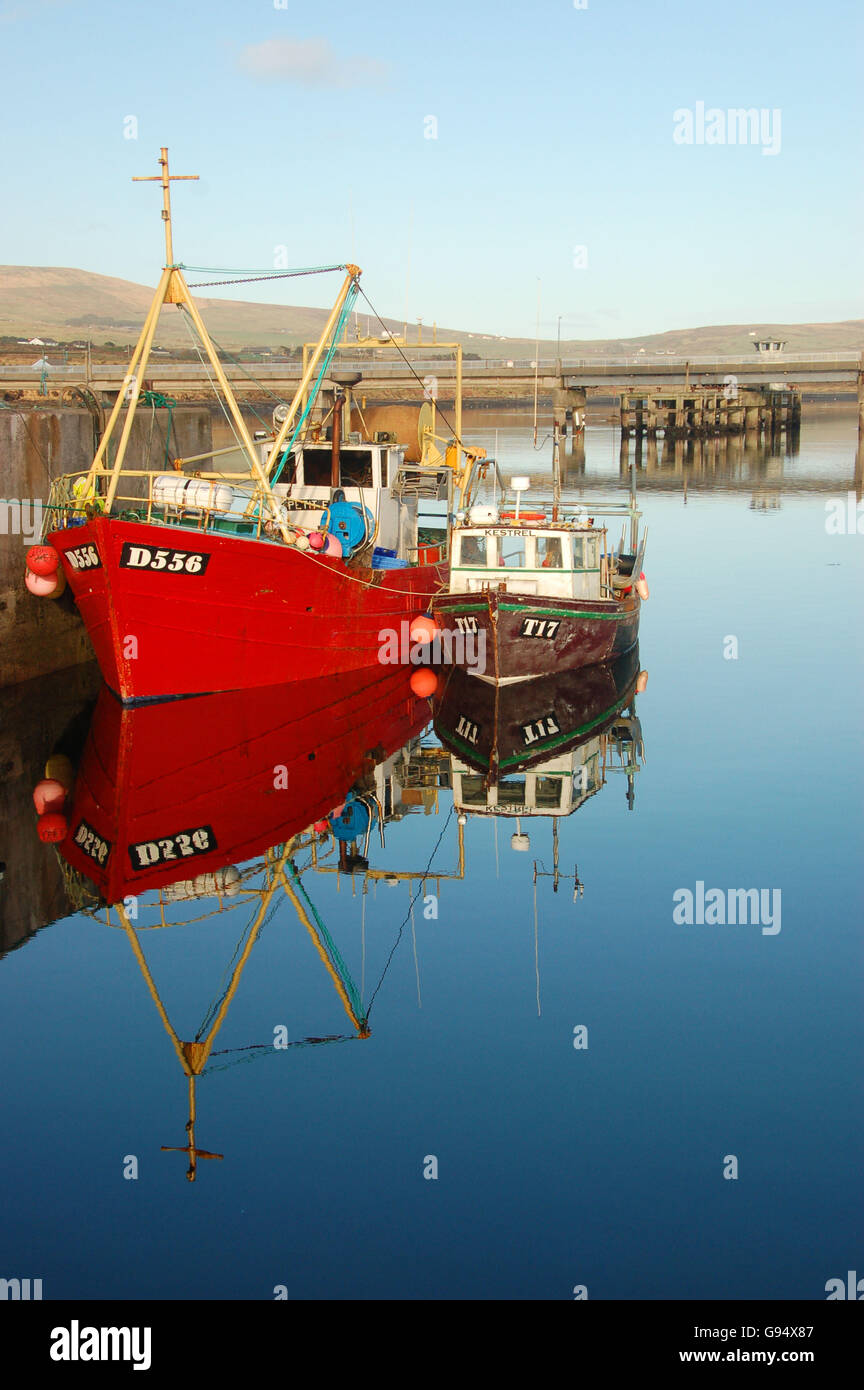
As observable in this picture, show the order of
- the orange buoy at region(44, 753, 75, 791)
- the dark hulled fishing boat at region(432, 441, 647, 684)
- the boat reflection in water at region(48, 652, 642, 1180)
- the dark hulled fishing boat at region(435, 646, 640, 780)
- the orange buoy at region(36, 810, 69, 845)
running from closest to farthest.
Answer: the boat reflection in water at region(48, 652, 642, 1180) → the orange buoy at region(36, 810, 69, 845) → the orange buoy at region(44, 753, 75, 791) → the dark hulled fishing boat at region(435, 646, 640, 780) → the dark hulled fishing boat at region(432, 441, 647, 684)

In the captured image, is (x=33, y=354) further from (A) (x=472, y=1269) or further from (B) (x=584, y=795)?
(A) (x=472, y=1269)

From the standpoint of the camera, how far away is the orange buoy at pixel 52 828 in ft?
45.9

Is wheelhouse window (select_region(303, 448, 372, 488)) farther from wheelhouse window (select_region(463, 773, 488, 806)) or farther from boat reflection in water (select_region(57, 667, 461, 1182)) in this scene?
wheelhouse window (select_region(463, 773, 488, 806))

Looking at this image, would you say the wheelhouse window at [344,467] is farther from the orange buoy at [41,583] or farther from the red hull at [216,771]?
the orange buoy at [41,583]

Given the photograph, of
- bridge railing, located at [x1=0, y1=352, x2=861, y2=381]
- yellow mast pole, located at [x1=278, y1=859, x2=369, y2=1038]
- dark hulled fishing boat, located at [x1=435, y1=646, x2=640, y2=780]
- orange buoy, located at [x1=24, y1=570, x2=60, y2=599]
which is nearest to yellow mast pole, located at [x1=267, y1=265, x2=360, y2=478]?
orange buoy, located at [x1=24, y1=570, x2=60, y2=599]

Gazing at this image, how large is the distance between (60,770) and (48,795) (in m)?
1.06

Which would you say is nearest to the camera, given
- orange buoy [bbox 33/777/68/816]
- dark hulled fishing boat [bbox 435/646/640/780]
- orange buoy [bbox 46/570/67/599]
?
orange buoy [bbox 33/777/68/816]

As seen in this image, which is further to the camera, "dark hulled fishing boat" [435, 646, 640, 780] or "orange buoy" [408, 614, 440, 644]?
"orange buoy" [408, 614, 440, 644]

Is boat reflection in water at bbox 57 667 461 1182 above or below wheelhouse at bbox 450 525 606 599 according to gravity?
below

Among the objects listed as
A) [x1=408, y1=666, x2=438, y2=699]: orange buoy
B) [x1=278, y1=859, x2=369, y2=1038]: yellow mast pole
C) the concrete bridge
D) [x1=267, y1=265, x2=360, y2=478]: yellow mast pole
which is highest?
the concrete bridge

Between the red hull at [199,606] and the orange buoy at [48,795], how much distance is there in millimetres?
3084

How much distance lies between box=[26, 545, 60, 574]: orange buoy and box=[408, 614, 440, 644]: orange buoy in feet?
21.5

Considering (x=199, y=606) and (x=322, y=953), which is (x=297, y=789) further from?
(x=322, y=953)

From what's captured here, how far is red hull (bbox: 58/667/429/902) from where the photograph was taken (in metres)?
13.5
